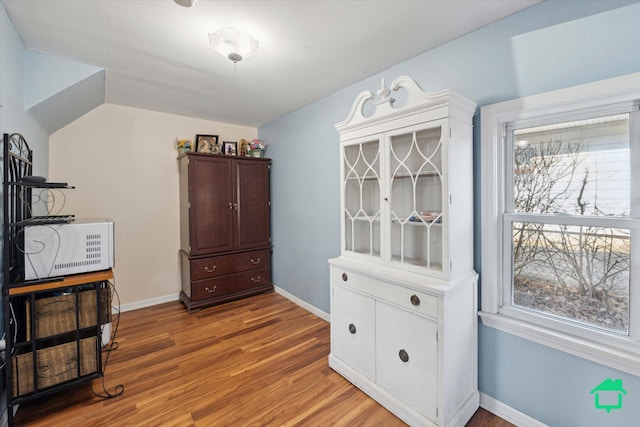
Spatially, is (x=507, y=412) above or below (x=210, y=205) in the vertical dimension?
below

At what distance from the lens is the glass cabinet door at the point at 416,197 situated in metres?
1.69

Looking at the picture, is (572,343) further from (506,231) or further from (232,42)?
(232,42)

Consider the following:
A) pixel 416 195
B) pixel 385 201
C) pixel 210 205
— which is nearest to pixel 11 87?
A: pixel 210 205

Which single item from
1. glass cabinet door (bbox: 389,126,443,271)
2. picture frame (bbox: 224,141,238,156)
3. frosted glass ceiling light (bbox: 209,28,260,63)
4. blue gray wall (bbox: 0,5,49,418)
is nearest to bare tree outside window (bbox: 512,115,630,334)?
glass cabinet door (bbox: 389,126,443,271)

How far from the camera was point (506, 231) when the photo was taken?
1.76m

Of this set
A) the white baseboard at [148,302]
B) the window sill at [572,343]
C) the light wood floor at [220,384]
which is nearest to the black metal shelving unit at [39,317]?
the light wood floor at [220,384]

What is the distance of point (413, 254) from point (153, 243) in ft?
10.4

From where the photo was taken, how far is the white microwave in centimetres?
165

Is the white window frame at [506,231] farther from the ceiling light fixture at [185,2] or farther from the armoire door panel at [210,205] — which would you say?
the armoire door panel at [210,205]

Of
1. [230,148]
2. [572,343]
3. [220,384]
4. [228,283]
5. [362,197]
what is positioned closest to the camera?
[572,343]

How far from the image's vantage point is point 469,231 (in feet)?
5.81

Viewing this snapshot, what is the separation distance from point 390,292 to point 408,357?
0.39 meters

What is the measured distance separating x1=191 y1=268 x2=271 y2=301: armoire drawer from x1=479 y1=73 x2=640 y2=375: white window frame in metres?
2.77

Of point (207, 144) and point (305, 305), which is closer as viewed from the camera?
point (305, 305)
